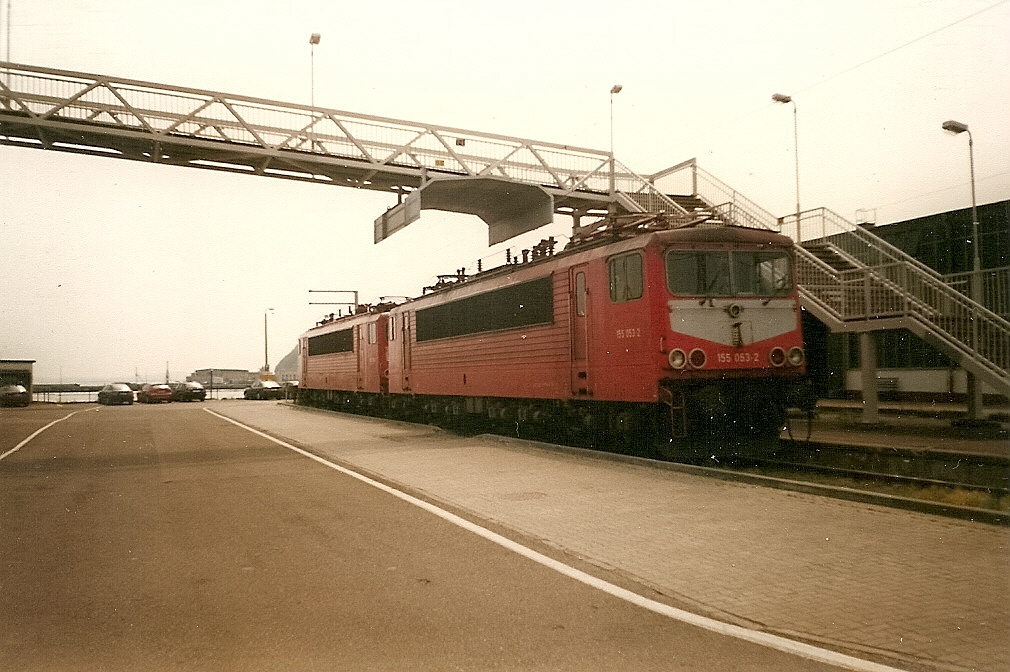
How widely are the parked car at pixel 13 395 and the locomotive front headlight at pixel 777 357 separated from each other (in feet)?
146

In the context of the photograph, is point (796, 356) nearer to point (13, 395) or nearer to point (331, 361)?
point (331, 361)

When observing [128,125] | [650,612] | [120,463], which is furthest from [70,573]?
[128,125]

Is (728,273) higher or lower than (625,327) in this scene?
higher

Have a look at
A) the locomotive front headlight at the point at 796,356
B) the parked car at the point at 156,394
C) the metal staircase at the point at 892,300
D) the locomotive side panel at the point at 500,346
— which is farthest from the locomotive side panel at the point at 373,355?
the parked car at the point at 156,394

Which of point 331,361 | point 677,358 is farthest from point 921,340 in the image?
point 331,361

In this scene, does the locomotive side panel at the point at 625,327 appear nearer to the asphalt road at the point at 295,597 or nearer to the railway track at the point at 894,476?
the railway track at the point at 894,476

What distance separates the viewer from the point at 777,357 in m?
12.5

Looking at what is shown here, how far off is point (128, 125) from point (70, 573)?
17.3 m

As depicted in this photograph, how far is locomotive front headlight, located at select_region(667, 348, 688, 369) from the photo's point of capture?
38.6 ft

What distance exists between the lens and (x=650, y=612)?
16.8 ft

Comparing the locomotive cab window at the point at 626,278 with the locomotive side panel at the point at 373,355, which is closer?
the locomotive cab window at the point at 626,278

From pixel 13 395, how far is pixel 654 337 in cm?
4376

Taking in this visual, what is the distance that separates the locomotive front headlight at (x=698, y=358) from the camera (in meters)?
11.9

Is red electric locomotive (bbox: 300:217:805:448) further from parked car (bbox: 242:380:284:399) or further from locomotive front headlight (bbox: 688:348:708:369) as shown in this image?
parked car (bbox: 242:380:284:399)
